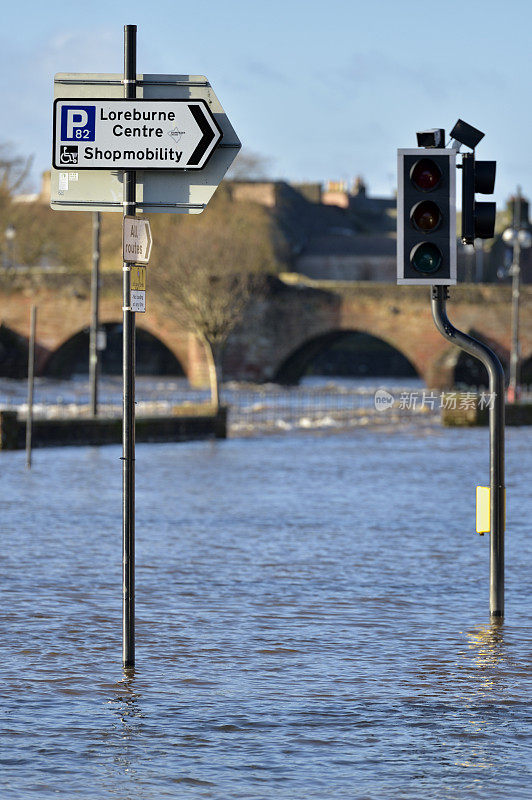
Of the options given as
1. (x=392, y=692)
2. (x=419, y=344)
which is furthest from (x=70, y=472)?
(x=419, y=344)

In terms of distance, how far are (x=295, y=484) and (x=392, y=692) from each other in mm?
13702

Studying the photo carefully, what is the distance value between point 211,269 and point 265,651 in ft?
165

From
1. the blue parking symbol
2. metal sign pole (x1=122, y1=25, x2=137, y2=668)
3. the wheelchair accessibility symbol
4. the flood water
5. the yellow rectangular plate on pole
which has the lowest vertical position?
the flood water

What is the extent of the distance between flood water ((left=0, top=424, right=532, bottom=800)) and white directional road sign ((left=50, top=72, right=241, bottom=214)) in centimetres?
274

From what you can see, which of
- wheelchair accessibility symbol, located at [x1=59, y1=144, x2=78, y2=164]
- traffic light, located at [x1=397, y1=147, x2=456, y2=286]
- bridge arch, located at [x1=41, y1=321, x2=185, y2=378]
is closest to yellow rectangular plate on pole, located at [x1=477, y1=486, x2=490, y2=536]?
traffic light, located at [x1=397, y1=147, x2=456, y2=286]

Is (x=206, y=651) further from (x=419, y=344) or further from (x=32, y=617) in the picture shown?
(x=419, y=344)

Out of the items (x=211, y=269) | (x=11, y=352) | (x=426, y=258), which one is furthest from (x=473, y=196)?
(x=11, y=352)

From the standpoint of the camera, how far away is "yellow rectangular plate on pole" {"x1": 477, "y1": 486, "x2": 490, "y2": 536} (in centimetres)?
973

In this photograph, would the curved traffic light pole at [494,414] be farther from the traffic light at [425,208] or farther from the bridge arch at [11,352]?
the bridge arch at [11,352]

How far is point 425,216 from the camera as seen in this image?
9.30 metres

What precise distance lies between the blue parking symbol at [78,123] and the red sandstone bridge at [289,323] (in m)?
54.4

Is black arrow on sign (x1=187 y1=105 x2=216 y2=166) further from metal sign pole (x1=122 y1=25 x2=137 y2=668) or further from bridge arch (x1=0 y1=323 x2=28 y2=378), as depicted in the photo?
bridge arch (x1=0 y1=323 x2=28 y2=378)

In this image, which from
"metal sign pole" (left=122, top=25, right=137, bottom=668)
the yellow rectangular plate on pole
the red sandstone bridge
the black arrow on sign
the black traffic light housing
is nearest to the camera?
the black arrow on sign

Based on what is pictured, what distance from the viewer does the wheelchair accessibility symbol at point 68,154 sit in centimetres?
796
